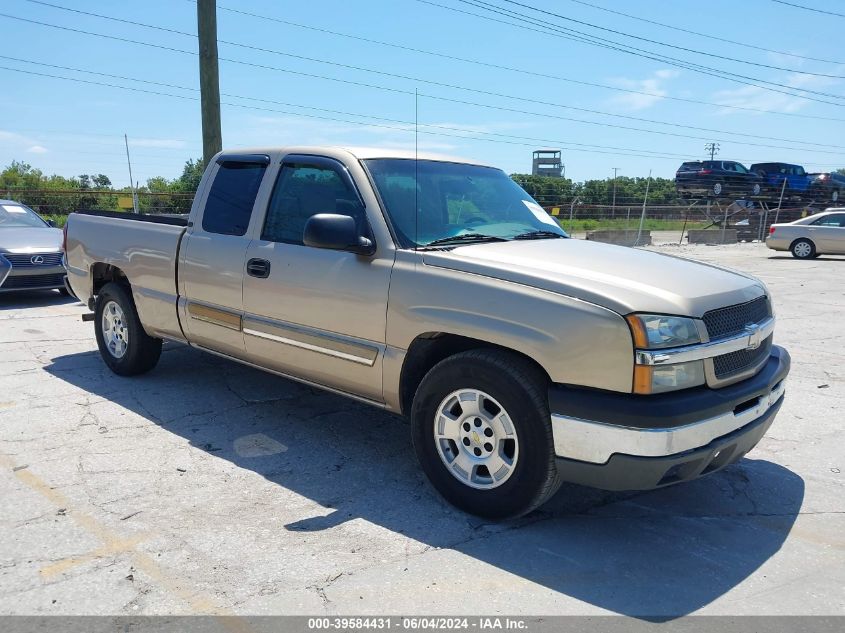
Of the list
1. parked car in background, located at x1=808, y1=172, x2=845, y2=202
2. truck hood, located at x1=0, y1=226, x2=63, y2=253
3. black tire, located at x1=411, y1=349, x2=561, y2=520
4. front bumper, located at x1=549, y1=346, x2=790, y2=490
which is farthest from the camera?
parked car in background, located at x1=808, y1=172, x2=845, y2=202

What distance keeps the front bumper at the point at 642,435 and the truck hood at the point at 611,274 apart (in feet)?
1.34

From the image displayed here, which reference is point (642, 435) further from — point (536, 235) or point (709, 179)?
point (709, 179)

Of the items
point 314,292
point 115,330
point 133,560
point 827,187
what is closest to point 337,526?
point 133,560

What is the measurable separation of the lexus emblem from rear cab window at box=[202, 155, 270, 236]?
3153 mm

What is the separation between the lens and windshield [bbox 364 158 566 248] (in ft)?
13.5

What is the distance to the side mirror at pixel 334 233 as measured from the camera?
387 centimetres

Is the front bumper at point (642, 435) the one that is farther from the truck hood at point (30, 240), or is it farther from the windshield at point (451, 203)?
the truck hood at point (30, 240)

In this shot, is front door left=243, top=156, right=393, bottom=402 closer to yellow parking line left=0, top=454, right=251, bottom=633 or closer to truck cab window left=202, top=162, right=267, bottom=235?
truck cab window left=202, top=162, right=267, bottom=235

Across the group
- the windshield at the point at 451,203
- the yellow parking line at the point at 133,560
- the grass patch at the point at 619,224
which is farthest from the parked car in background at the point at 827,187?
the yellow parking line at the point at 133,560

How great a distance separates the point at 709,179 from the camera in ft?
101

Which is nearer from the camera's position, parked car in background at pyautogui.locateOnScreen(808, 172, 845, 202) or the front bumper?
the front bumper

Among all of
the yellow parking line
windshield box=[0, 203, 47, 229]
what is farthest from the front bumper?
windshield box=[0, 203, 47, 229]

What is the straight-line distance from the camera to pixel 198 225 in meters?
5.20

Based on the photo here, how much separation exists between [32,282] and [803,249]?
65.0 ft
